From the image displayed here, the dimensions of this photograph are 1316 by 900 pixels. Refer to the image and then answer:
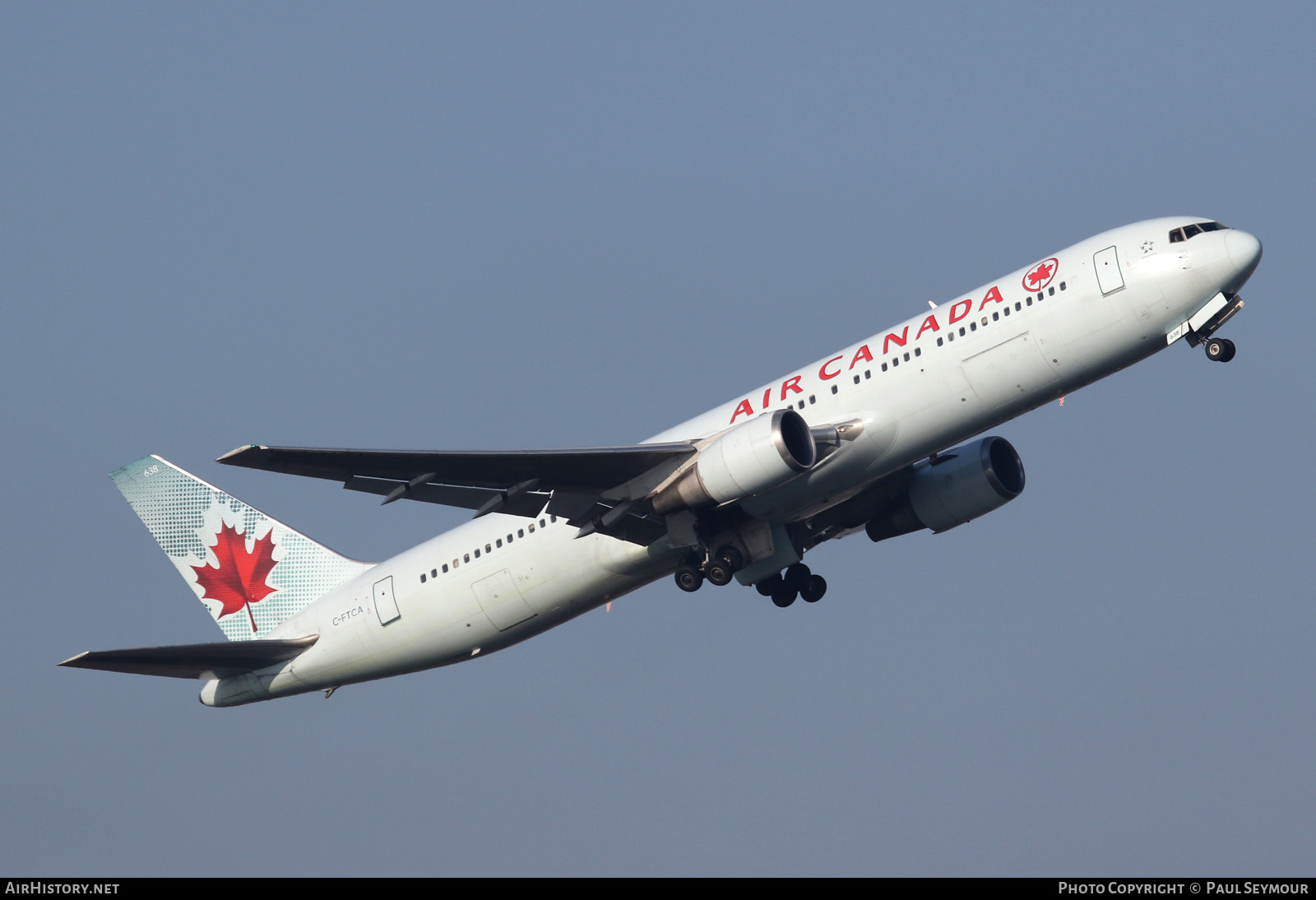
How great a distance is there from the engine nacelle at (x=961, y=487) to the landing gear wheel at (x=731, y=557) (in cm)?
515

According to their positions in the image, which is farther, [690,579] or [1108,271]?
[690,579]

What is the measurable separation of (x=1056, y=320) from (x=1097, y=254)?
1.67 metres

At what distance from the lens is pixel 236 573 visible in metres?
40.9

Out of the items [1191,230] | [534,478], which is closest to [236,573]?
[534,478]

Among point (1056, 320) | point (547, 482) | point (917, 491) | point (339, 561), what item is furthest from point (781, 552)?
point (339, 561)

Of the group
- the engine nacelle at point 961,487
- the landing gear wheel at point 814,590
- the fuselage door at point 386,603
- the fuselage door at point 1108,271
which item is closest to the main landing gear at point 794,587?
the landing gear wheel at point 814,590

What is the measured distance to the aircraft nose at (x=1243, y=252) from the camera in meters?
30.9

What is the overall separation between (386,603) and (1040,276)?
1710 cm

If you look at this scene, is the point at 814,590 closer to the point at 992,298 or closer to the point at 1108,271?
the point at 992,298

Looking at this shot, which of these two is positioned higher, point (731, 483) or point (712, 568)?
point (731, 483)

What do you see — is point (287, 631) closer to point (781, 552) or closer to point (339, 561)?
point (339, 561)

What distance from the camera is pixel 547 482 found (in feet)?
109

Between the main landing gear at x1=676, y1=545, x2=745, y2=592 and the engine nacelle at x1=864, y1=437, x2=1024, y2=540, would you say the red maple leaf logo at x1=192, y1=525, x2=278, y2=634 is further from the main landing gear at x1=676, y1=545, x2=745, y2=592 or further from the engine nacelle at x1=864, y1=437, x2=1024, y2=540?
the engine nacelle at x1=864, y1=437, x2=1024, y2=540
